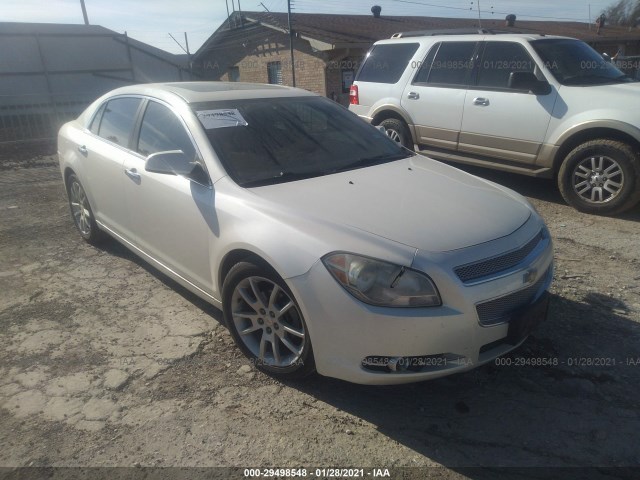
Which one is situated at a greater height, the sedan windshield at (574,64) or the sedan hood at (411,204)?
the sedan windshield at (574,64)

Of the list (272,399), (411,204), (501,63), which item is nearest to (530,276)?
(411,204)

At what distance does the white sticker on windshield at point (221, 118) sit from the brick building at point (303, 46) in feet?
39.6

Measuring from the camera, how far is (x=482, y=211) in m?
2.79

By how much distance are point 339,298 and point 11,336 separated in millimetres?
2621

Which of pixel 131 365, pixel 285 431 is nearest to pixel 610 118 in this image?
pixel 285 431

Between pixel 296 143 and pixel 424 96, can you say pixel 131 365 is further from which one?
pixel 424 96

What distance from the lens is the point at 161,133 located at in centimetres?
354


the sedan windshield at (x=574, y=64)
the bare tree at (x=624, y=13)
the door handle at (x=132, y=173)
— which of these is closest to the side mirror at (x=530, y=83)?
the sedan windshield at (x=574, y=64)

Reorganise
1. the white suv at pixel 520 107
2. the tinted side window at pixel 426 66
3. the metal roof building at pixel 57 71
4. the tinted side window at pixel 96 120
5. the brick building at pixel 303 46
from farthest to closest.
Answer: the brick building at pixel 303 46, the metal roof building at pixel 57 71, the tinted side window at pixel 426 66, the white suv at pixel 520 107, the tinted side window at pixel 96 120

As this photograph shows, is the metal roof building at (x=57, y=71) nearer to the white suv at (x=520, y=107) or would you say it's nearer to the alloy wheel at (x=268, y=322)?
the white suv at (x=520, y=107)

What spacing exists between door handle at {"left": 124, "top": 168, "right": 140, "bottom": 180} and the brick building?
40.4 ft

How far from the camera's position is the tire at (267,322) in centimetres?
264

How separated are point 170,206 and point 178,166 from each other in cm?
40

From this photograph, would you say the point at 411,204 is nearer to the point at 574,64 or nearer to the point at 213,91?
the point at 213,91
